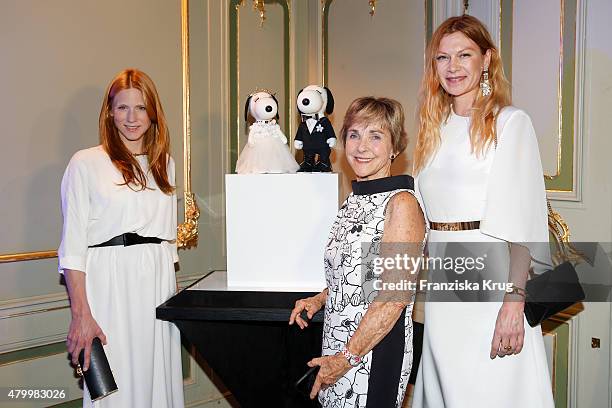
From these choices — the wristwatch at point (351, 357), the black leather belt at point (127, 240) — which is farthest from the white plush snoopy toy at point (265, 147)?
the wristwatch at point (351, 357)

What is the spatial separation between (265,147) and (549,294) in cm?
130

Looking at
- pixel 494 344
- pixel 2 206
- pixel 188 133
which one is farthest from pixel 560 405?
pixel 2 206

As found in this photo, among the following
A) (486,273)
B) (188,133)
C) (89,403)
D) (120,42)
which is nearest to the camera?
(486,273)

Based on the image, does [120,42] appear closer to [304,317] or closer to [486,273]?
[304,317]

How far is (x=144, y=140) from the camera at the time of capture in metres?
2.55

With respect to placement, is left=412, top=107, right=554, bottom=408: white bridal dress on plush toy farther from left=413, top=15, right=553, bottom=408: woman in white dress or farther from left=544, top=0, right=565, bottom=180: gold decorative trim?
left=544, top=0, right=565, bottom=180: gold decorative trim

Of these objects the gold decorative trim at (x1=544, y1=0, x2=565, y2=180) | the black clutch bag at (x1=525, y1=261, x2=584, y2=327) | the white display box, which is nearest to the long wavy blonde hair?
the black clutch bag at (x1=525, y1=261, x2=584, y2=327)

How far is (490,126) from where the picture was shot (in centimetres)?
178

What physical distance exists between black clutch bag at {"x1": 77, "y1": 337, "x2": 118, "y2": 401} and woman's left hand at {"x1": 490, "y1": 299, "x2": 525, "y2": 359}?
1.35 meters

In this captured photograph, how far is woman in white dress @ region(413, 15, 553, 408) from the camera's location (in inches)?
68.5

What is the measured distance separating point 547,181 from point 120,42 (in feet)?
7.33

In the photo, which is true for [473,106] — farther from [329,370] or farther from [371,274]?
[329,370]

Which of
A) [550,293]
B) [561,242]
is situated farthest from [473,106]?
[561,242]

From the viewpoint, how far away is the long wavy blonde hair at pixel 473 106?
1802mm
